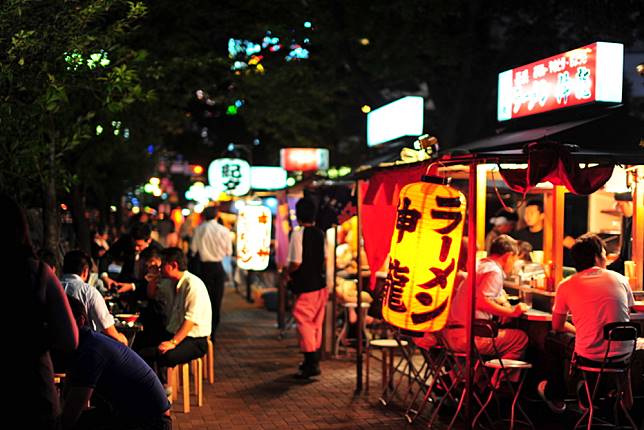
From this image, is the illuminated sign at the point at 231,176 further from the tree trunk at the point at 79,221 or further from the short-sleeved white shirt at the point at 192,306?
the short-sleeved white shirt at the point at 192,306

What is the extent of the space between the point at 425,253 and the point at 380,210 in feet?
8.68

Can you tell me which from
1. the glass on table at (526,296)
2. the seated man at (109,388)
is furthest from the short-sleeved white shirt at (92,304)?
the glass on table at (526,296)

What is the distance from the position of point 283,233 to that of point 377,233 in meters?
7.28

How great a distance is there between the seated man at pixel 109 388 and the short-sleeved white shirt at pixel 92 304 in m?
1.80

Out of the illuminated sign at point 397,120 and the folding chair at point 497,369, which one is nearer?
the folding chair at point 497,369

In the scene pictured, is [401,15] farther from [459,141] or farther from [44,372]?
[44,372]

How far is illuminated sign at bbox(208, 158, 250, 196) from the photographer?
20031 millimetres

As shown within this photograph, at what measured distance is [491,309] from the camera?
890 centimetres

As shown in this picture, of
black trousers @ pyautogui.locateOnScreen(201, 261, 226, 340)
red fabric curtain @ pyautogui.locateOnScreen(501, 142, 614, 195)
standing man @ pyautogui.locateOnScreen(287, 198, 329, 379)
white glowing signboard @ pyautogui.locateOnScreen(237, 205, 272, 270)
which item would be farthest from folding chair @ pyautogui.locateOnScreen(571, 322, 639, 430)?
white glowing signboard @ pyautogui.locateOnScreen(237, 205, 272, 270)

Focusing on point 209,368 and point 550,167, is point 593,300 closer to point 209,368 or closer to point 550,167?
point 550,167

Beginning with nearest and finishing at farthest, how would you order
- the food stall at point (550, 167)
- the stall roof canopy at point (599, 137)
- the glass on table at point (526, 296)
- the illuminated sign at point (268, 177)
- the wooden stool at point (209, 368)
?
the food stall at point (550, 167) < the stall roof canopy at point (599, 137) < the glass on table at point (526, 296) < the wooden stool at point (209, 368) < the illuminated sign at point (268, 177)

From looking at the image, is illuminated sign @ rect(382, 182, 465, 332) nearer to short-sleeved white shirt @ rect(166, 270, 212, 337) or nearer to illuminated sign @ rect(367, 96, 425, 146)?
short-sleeved white shirt @ rect(166, 270, 212, 337)

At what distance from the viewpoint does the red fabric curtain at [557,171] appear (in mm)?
7406

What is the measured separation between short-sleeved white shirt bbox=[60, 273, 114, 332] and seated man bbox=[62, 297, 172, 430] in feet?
5.92
